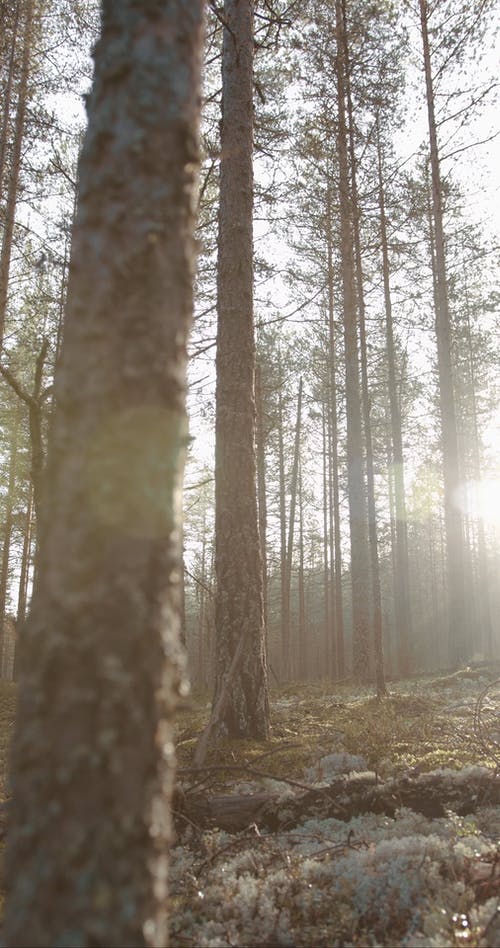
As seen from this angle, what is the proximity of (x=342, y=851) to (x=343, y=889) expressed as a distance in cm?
42

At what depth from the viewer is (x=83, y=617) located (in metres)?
1.11

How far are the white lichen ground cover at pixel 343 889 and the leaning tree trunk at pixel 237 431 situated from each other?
1.99 meters

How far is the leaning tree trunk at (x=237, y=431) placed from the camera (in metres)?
5.26

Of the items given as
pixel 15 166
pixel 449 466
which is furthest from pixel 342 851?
pixel 15 166

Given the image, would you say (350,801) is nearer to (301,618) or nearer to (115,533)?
(115,533)

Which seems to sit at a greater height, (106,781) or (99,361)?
(99,361)

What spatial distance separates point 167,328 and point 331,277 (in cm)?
1592

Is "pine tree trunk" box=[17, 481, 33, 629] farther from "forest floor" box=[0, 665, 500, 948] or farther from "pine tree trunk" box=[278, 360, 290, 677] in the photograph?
"forest floor" box=[0, 665, 500, 948]

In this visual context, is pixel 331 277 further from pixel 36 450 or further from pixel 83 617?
pixel 83 617

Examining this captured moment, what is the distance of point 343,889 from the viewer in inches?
101

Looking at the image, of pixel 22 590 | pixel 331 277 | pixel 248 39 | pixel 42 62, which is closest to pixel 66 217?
pixel 42 62

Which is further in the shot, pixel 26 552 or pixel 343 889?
pixel 26 552

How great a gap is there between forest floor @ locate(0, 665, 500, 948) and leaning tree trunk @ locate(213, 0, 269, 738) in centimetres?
56

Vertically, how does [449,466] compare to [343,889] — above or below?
above
